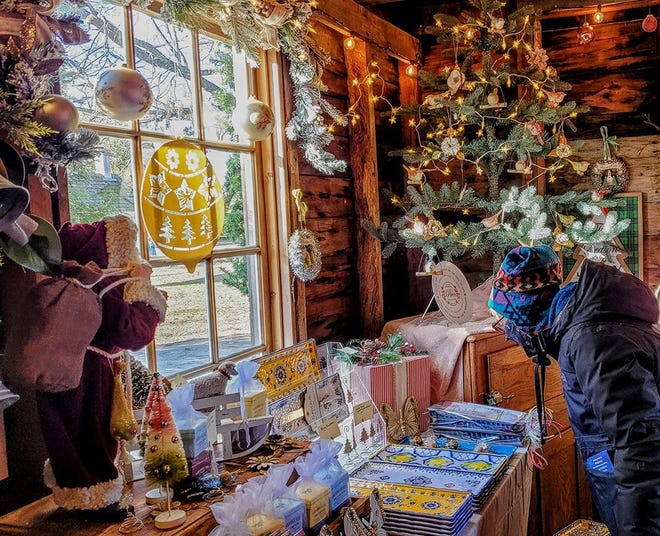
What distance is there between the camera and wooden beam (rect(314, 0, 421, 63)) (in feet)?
9.84

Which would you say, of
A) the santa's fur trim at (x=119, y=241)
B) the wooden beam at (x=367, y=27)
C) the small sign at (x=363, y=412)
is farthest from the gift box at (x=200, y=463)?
the wooden beam at (x=367, y=27)

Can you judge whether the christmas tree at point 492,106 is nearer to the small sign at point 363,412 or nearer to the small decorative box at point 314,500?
the small sign at point 363,412

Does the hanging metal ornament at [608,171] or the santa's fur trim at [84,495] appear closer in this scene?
the santa's fur trim at [84,495]

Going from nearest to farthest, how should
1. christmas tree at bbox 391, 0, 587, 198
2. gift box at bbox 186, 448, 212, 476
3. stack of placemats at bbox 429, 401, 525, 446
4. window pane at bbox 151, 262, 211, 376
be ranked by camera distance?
1. gift box at bbox 186, 448, 212, 476
2. window pane at bbox 151, 262, 211, 376
3. stack of placemats at bbox 429, 401, 525, 446
4. christmas tree at bbox 391, 0, 587, 198

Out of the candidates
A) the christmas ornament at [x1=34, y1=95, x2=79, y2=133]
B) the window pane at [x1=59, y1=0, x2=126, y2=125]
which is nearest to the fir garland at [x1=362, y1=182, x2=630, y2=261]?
the window pane at [x1=59, y1=0, x2=126, y2=125]

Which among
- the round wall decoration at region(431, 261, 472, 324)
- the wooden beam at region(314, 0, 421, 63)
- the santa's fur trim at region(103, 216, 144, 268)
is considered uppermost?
the wooden beam at region(314, 0, 421, 63)

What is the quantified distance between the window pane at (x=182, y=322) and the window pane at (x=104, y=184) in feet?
0.88

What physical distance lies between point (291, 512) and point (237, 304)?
1.22m

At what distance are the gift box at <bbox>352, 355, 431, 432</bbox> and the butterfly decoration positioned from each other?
0.08ft

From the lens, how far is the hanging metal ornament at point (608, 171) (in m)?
3.66

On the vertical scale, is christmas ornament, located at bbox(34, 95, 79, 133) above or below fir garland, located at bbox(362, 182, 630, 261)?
above

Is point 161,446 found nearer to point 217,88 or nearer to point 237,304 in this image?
point 237,304

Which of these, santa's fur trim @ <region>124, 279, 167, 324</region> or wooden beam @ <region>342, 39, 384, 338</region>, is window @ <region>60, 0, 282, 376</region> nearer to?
santa's fur trim @ <region>124, 279, 167, 324</region>

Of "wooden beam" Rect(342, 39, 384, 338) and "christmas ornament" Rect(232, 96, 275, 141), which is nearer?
"christmas ornament" Rect(232, 96, 275, 141)
